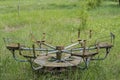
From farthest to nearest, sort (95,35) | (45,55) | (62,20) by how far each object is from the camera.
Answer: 1. (62,20)
2. (95,35)
3. (45,55)

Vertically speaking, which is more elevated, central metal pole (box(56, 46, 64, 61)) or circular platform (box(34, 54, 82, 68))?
central metal pole (box(56, 46, 64, 61))

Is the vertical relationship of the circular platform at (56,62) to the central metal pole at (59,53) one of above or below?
below

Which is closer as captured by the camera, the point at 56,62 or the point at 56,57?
the point at 56,62

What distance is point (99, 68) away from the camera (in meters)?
6.76

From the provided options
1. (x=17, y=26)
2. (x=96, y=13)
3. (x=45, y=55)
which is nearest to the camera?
(x=45, y=55)

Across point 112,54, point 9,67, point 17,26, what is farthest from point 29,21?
point 9,67

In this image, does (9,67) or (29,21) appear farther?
(29,21)

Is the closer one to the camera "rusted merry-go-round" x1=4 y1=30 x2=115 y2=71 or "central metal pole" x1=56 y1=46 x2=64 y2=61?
"rusted merry-go-round" x1=4 y1=30 x2=115 y2=71

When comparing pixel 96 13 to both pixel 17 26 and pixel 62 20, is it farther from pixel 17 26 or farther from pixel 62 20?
pixel 17 26

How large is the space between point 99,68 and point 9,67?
183cm

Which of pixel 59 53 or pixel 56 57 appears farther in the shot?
pixel 56 57

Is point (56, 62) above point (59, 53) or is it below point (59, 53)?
below

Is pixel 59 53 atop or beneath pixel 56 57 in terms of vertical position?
atop

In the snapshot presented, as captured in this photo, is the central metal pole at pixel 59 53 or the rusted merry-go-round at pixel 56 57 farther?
the central metal pole at pixel 59 53
